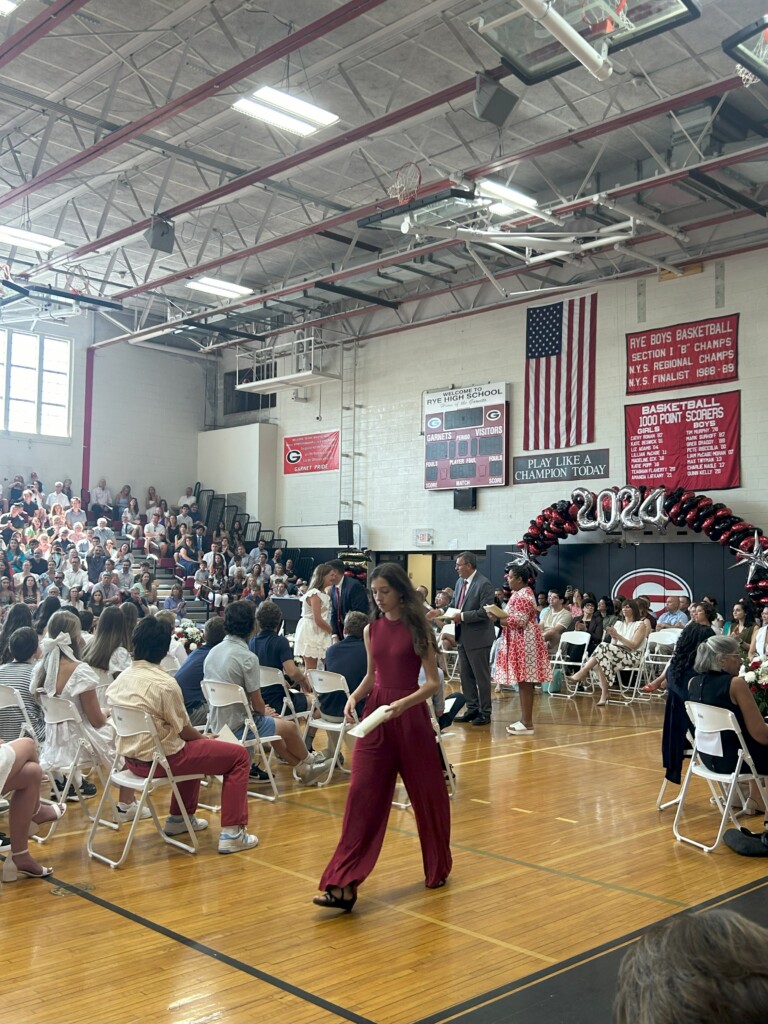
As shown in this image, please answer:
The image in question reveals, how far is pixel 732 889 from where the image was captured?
172 inches

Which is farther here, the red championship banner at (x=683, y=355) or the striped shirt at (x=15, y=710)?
the red championship banner at (x=683, y=355)

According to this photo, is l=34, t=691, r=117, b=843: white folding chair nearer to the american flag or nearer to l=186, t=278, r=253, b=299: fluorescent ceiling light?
l=186, t=278, r=253, b=299: fluorescent ceiling light

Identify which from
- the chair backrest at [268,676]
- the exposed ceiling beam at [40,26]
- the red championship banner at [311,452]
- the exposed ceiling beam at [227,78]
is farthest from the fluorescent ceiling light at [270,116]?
the red championship banner at [311,452]

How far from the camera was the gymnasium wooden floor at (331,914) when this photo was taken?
3.16 m

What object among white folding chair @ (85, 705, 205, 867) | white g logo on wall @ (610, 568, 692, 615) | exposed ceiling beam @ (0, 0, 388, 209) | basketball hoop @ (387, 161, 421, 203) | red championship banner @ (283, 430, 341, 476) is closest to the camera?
white folding chair @ (85, 705, 205, 867)

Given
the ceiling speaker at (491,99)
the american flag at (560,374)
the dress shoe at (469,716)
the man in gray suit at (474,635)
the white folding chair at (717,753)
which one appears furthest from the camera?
the american flag at (560,374)

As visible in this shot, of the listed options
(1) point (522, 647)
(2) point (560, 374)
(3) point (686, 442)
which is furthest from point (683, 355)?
(1) point (522, 647)

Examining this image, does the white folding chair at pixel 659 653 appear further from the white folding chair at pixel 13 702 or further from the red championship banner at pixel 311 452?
the red championship banner at pixel 311 452

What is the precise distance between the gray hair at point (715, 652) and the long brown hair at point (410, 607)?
1873 millimetres

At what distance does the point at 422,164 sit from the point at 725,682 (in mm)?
9761

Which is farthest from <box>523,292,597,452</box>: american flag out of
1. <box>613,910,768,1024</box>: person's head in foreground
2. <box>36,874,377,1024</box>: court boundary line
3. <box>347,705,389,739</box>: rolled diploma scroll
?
<box>613,910,768,1024</box>: person's head in foreground

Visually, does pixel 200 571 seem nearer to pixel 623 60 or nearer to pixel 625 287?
pixel 625 287

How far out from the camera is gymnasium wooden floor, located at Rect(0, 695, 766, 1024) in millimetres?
3156

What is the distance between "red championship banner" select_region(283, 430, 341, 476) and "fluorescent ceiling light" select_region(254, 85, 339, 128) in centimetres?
1093
